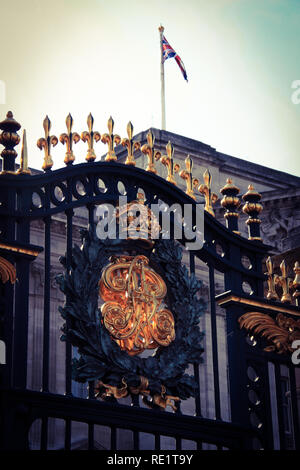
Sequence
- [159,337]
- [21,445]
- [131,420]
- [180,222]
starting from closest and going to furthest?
[21,445], [131,420], [159,337], [180,222]

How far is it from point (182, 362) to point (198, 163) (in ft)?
44.2

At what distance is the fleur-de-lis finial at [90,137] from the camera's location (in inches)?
416

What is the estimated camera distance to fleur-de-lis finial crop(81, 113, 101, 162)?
34.7 ft

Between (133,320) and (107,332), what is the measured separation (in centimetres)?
35

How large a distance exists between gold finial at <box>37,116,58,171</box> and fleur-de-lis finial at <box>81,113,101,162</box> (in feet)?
1.13

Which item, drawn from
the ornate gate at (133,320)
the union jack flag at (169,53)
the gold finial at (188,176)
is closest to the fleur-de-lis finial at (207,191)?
the ornate gate at (133,320)

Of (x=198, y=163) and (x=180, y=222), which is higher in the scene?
(x=198, y=163)

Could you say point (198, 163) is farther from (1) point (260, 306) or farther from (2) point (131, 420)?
(2) point (131, 420)

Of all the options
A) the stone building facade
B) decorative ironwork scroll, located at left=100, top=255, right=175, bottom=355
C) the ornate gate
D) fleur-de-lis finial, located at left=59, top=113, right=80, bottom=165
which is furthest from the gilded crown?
the stone building facade

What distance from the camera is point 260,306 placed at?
441 inches

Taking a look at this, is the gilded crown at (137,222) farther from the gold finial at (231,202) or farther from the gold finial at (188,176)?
the gold finial at (231,202)

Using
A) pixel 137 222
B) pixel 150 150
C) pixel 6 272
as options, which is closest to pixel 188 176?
pixel 150 150

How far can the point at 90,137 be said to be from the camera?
10.6 metres
